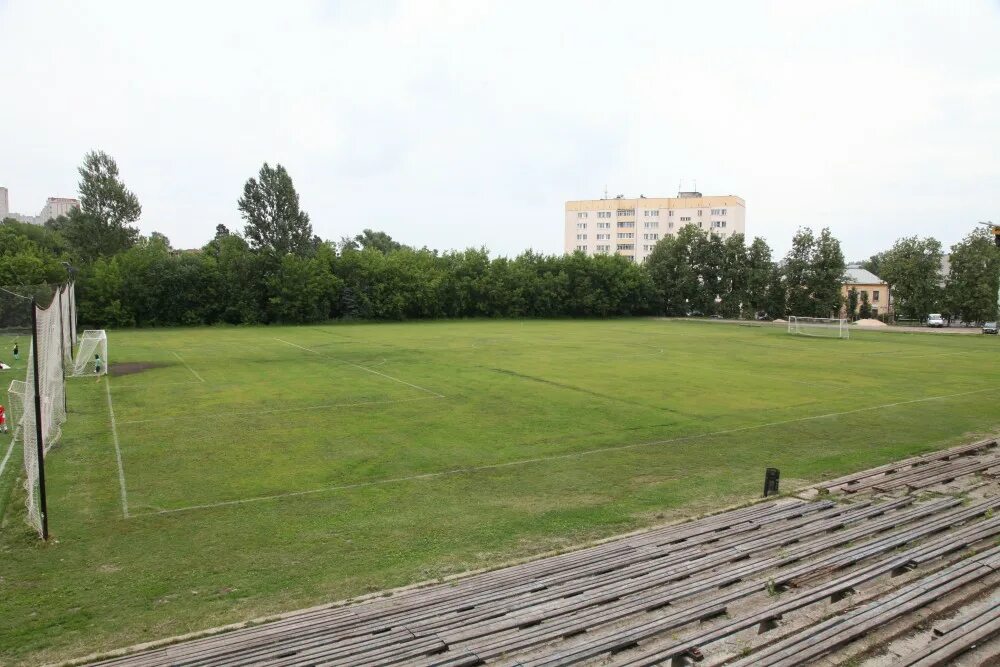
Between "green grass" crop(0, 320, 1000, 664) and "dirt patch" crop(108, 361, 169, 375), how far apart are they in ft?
2.56

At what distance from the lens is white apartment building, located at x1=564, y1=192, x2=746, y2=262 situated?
117750 millimetres

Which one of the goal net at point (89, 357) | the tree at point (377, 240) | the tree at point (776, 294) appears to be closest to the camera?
the goal net at point (89, 357)

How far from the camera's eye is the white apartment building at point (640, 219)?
386ft

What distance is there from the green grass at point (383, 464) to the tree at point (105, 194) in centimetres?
4373

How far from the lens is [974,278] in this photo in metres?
66.1

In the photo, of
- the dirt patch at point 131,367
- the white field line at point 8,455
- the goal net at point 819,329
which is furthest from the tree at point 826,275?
the white field line at point 8,455

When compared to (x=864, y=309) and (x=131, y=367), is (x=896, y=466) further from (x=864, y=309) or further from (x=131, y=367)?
(x=864, y=309)

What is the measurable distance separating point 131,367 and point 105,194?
46875mm

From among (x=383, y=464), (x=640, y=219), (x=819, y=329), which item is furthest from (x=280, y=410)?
(x=640, y=219)

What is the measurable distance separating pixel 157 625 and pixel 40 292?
42001 mm

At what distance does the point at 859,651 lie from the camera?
571 centimetres

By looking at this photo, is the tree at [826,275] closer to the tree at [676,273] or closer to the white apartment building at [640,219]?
the tree at [676,273]

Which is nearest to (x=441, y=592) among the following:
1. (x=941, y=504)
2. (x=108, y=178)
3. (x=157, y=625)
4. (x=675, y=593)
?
(x=675, y=593)

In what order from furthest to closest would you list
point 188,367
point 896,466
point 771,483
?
point 188,367 → point 896,466 → point 771,483
